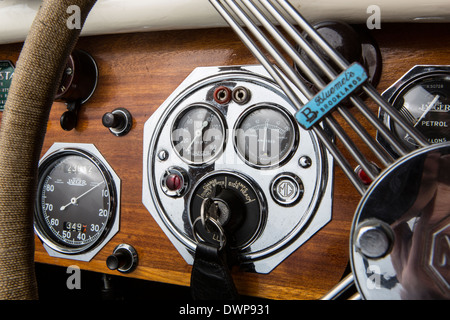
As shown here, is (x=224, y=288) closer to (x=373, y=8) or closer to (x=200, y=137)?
(x=200, y=137)

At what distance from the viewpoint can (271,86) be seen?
41.1 inches

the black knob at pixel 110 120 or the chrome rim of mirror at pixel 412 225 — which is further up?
the black knob at pixel 110 120

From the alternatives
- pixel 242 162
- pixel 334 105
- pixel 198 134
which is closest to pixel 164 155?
pixel 198 134

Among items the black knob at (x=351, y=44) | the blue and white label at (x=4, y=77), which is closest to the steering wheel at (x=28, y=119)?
the black knob at (x=351, y=44)

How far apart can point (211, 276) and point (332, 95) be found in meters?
0.57

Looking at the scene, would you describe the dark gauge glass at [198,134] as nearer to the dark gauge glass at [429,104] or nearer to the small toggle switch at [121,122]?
the small toggle switch at [121,122]

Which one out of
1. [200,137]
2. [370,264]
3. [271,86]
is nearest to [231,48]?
[271,86]

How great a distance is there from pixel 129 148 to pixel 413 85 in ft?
2.87

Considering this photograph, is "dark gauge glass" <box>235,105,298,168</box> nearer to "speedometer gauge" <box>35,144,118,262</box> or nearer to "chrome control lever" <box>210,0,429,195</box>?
"chrome control lever" <box>210,0,429,195</box>

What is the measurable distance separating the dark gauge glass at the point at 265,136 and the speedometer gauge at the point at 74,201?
0.49 m

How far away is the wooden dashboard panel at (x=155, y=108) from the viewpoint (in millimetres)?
933

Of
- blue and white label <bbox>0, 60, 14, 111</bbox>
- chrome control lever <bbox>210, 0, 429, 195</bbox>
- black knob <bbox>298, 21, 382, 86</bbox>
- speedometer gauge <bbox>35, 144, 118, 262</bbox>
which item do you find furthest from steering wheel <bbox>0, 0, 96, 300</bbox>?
blue and white label <bbox>0, 60, 14, 111</bbox>

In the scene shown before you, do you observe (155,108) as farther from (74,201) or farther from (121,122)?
(74,201)

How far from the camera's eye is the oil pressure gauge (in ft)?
2.96
